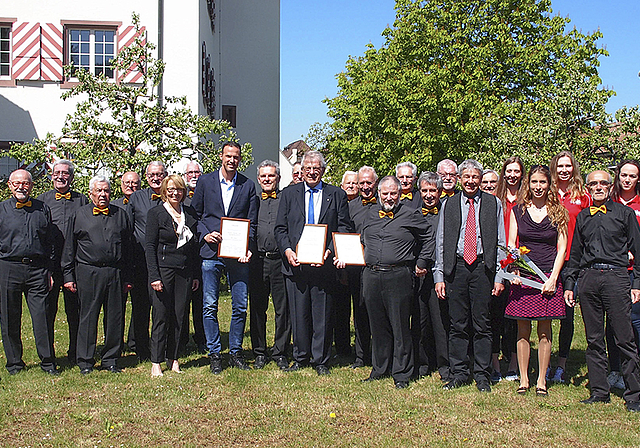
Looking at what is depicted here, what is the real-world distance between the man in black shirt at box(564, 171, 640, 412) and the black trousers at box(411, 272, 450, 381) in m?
1.36

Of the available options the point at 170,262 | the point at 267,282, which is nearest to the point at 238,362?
the point at 267,282

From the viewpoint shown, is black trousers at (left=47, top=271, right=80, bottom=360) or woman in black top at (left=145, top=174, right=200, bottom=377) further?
black trousers at (left=47, top=271, right=80, bottom=360)

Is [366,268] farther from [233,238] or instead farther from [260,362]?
[260,362]

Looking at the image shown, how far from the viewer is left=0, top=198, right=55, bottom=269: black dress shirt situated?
732 cm

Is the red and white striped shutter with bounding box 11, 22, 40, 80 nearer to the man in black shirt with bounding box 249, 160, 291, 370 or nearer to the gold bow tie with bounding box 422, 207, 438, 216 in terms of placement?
the man in black shirt with bounding box 249, 160, 291, 370

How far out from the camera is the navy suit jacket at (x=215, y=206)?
299 inches

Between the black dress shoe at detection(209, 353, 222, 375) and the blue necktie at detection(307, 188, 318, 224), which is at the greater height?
the blue necktie at detection(307, 188, 318, 224)

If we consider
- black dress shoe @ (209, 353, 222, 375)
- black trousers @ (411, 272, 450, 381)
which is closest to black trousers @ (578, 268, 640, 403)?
black trousers @ (411, 272, 450, 381)

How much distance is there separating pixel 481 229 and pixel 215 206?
2.96m

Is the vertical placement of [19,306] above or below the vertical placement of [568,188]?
below

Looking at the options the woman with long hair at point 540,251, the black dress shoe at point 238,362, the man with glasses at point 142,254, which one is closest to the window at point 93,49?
the man with glasses at point 142,254

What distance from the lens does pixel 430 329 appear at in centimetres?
750

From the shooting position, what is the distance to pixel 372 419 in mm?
5938

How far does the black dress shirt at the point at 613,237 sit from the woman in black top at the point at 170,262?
163 inches
